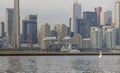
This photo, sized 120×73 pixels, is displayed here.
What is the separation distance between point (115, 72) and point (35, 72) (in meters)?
12.8

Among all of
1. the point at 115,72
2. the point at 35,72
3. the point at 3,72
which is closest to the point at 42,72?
the point at 35,72

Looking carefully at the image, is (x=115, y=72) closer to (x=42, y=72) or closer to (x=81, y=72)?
(x=81, y=72)

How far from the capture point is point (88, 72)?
74375 mm

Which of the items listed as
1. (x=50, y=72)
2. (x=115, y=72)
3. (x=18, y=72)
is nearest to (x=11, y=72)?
(x=18, y=72)

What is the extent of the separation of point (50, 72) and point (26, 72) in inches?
158

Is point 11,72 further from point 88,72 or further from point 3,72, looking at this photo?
point 88,72

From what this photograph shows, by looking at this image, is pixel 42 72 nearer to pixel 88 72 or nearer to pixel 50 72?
pixel 50 72

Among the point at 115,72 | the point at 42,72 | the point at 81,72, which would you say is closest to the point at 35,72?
the point at 42,72

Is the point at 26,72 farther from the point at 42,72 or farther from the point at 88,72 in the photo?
the point at 88,72

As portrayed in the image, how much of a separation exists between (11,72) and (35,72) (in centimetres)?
386

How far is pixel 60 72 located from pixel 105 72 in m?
7.23

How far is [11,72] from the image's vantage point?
72250 mm

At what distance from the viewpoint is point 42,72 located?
73250mm

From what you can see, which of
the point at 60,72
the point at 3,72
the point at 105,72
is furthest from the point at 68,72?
the point at 3,72
